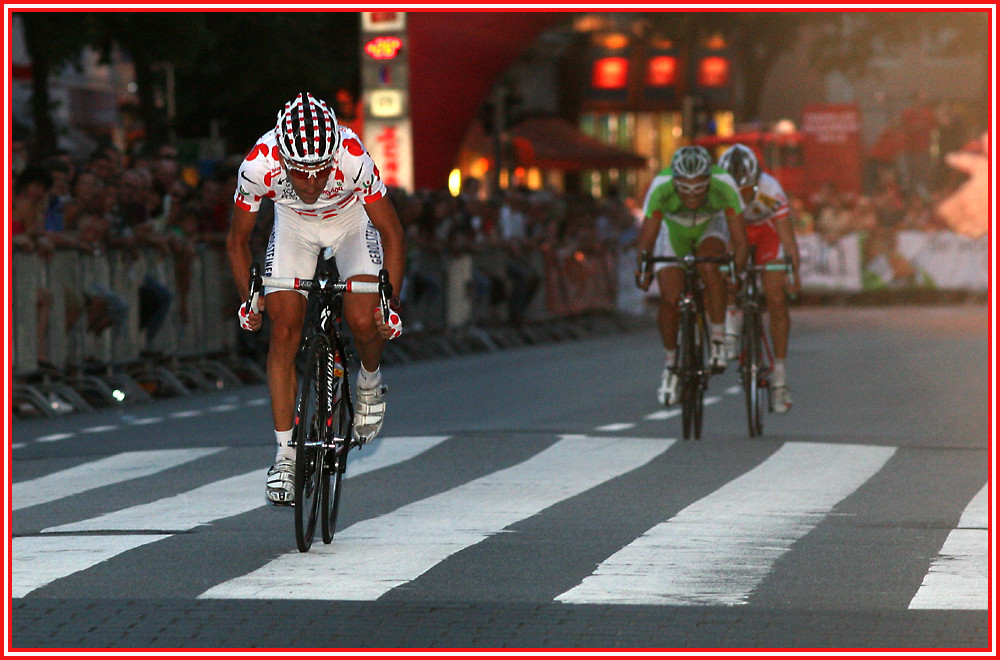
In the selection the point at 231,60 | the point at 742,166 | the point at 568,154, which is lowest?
the point at 742,166

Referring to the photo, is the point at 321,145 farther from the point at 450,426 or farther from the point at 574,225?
the point at 574,225

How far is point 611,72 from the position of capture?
205ft

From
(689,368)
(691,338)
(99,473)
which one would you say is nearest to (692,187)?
(691,338)

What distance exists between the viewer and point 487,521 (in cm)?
973

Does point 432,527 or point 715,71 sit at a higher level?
point 715,71

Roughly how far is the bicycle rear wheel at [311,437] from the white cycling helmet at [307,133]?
731 mm

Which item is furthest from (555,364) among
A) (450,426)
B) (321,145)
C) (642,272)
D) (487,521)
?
(321,145)

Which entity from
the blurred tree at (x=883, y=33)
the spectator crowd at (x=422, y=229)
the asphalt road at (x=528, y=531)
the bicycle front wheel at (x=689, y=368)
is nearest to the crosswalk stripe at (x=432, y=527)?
the asphalt road at (x=528, y=531)

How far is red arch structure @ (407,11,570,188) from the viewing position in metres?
25.7

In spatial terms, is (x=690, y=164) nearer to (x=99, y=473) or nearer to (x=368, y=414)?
(x=99, y=473)

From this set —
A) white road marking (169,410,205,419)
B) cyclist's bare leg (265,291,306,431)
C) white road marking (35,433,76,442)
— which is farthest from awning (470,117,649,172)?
cyclist's bare leg (265,291,306,431)

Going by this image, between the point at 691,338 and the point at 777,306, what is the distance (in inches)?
31.6

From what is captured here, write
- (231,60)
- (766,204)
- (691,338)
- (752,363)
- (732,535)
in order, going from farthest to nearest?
(231,60) → (766,204) → (752,363) → (691,338) → (732,535)

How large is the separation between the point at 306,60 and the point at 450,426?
21115mm
